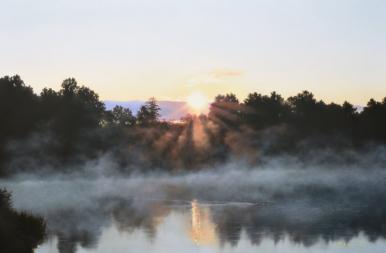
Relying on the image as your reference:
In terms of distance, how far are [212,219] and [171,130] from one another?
89.5 meters

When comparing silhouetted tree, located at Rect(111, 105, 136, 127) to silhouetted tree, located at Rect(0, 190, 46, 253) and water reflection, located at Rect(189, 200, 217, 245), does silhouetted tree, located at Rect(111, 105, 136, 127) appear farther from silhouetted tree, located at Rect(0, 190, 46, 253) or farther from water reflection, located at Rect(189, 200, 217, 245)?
silhouetted tree, located at Rect(0, 190, 46, 253)

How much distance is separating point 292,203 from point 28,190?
32.7 m

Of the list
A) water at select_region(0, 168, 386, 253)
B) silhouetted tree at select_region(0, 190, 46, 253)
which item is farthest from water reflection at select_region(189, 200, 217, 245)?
silhouetted tree at select_region(0, 190, 46, 253)

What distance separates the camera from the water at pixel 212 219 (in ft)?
121

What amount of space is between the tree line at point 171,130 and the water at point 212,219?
966 inches

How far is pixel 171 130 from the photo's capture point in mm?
138625

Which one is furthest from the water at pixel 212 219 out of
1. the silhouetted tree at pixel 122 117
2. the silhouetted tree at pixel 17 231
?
the silhouetted tree at pixel 122 117

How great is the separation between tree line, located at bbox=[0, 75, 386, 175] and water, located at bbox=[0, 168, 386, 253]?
24.5 m

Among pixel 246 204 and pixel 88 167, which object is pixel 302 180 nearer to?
pixel 88 167

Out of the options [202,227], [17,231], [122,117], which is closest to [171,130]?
[122,117]

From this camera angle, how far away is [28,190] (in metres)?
81.0

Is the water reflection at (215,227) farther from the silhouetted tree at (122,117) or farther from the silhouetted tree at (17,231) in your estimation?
the silhouetted tree at (122,117)

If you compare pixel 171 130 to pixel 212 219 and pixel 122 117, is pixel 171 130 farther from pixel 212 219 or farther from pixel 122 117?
pixel 212 219

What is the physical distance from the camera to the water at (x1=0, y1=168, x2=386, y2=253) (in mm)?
36875
